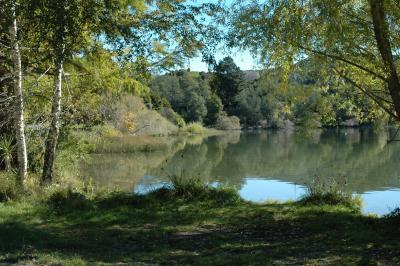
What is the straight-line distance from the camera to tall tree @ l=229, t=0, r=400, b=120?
8.02 m

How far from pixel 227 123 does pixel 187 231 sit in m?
78.3

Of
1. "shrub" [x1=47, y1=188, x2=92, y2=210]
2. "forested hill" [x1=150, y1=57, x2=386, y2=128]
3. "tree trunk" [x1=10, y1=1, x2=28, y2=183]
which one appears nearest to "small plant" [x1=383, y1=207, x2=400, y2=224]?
"forested hill" [x1=150, y1=57, x2=386, y2=128]

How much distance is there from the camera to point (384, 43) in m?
8.30

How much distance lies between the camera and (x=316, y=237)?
8.29 metres

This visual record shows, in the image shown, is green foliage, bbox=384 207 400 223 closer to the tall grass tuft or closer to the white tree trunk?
the tall grass tuft

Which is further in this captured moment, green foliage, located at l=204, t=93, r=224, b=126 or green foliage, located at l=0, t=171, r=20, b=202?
green foliage, located at l=204, t=93, r=224, b=126

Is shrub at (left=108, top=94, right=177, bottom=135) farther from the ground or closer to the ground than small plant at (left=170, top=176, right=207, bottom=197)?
farther from the ground

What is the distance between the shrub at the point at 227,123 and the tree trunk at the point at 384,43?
77.3 meters

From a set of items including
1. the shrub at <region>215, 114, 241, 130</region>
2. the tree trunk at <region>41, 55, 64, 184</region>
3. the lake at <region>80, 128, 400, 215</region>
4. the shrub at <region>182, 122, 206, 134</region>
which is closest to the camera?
the tree trunk at <region>41, 55, 64, 184</region>

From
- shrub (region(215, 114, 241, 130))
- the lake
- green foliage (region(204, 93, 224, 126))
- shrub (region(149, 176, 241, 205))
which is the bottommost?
the lake

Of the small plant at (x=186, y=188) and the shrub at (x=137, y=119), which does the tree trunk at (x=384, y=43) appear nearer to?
the small plant at (x=186, y=188)

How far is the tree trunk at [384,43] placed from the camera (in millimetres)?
7973

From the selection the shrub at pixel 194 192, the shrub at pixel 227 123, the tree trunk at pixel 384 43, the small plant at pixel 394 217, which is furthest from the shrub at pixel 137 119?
the shrub at pixel 227 123

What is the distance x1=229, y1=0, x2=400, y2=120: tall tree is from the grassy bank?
253cm
